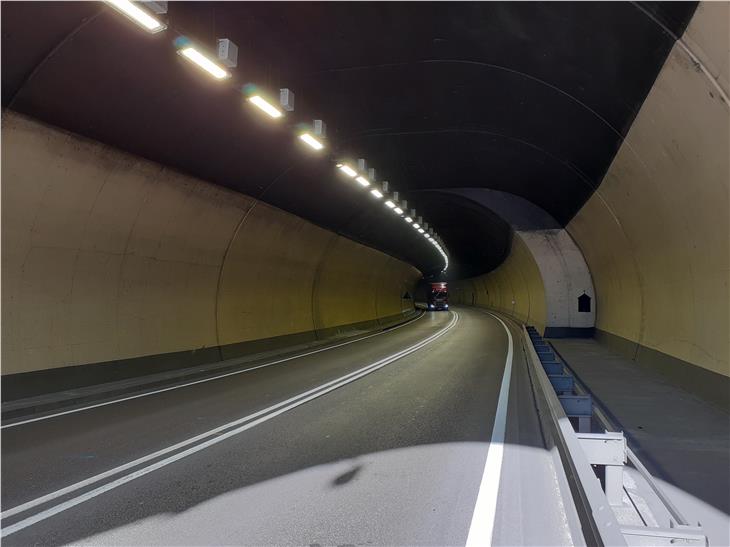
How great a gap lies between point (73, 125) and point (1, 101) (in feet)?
3.73

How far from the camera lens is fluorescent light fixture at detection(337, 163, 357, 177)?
13586mm

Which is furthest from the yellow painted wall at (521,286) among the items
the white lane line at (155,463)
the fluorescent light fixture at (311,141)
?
the white lane line at (155,463)

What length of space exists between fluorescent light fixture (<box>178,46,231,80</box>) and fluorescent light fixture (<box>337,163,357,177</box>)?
6.20m

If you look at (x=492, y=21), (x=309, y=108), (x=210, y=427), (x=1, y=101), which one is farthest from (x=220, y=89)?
(x=210, y=427)

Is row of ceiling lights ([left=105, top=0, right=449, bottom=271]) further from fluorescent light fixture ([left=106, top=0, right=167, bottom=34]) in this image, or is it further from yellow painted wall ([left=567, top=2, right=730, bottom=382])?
yellow painted wall ([left=567, top=2, right=730, bottom=382])

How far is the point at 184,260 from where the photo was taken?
12469 millimetres

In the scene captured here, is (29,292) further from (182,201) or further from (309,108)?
(309,108)

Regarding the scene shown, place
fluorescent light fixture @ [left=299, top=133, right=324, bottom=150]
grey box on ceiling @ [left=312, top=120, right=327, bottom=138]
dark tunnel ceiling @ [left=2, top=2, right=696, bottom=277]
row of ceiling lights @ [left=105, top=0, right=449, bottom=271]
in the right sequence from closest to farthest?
row of ceiling lights @ [left=105, top=0, right=449, bottom=271] → dark tunnel ceiling @ [left=2, top=2, right=696, bottom=277] → grey box on ceiling @ [left=312, top=120, right=327, bottom=138] → fluorescent light fixture @ [left=299, top=133, right=324, bottom=150]

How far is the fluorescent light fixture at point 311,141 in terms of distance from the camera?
10.8 meters

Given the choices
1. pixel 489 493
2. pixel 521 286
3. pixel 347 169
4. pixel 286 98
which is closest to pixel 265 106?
pixel 286 98

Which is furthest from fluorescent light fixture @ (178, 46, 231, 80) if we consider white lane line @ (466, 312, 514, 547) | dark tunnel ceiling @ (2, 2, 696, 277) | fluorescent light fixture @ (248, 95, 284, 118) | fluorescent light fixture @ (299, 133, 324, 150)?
white lane line @ (466, 312, 514, 547)

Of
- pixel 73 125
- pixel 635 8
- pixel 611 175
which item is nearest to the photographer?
pixel 635 8

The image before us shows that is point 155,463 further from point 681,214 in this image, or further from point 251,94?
point 681,214

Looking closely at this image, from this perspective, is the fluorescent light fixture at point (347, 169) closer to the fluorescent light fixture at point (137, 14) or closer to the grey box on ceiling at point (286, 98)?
the grey box on ceiling at point (286, 98)
